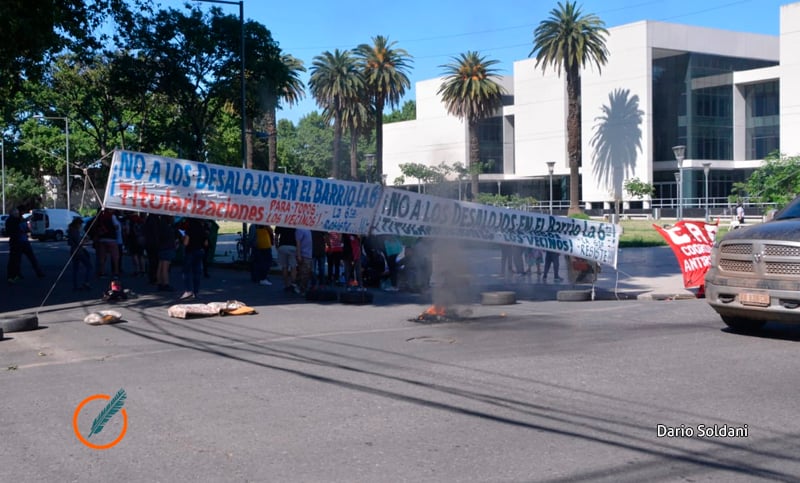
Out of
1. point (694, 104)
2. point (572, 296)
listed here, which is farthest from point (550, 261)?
point (694, 104)

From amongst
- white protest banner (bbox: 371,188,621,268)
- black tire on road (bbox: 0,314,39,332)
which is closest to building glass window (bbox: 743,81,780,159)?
white protest banner (bbox: 371,188,621,268)

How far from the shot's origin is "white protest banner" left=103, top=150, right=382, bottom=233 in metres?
12.8

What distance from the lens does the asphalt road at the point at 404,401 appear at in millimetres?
5309

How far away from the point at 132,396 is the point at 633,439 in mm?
4460

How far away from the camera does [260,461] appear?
5395 mm

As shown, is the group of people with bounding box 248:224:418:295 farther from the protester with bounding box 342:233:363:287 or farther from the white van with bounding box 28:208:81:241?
the white van with bounding box 28:208:81:241

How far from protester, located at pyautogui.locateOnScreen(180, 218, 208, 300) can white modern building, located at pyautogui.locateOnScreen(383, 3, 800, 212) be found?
53702 millimetres

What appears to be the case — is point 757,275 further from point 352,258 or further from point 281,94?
point 281,94

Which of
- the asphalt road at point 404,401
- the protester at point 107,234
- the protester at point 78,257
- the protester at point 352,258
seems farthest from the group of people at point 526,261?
the protester at point 78,257

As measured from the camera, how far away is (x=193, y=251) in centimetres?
1509

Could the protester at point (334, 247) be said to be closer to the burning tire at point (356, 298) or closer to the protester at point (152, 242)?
the burning tire at point (356, 298)

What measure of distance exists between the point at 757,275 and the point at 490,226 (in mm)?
5901

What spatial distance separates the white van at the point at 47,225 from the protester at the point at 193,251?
33745 mm

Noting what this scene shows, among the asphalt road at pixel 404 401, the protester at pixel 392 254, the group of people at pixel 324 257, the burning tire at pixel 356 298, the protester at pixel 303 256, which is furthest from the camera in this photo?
the protester at pixel 392 254
